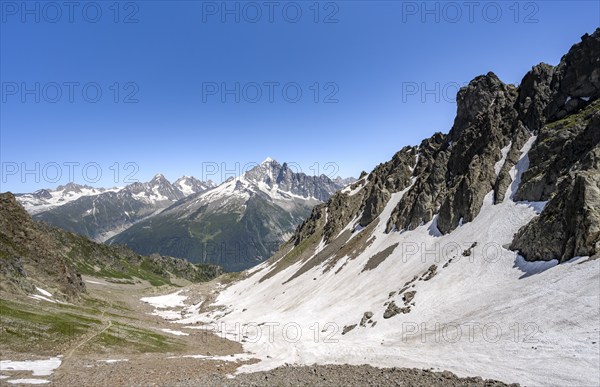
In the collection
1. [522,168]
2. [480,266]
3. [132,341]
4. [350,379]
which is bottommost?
[132,341]

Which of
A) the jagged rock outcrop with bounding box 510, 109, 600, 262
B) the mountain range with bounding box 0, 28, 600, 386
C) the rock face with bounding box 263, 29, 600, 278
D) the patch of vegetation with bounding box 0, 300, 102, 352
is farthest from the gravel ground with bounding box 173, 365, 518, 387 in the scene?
the jagged rock outcrop with bounding box 510, 109, 600, 262

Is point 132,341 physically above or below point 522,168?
below

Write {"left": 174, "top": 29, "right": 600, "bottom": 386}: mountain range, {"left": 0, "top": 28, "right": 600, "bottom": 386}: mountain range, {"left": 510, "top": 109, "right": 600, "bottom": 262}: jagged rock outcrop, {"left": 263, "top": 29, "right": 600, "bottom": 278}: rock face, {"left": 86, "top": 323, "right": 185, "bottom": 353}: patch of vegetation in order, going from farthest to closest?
{"left": 263, "top": 29, "right": 600, "bottom": 278}: rock face → {"left": 86, "top": 323, "right": 185, "bottom": 353}: patch of vegetation → {"left": 510, "top": 109, "right": 600, "bottom": 262}: jagged rock outcrop → {"left": 174, "top": 29, "right": 600, "bottom": 386}: mountain range → {"left": 0, "top": 28, "right": 600, "bottom": 386}: mountain range

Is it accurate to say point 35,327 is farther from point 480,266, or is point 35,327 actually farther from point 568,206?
point 568,206

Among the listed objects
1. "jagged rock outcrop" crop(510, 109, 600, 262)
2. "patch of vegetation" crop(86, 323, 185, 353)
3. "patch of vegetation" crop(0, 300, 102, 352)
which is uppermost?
"jagged rock outcrop" crop(510, 109, 600, 262)

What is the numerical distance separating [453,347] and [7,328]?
55440mm

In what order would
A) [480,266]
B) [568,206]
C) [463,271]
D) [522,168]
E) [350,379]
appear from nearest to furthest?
1. [350,379]
2. [568,206]
3. [480,266]
4. [463,271]
5. [522,168]

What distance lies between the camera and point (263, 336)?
Result: 239ft

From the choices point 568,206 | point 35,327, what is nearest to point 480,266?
point 568,206

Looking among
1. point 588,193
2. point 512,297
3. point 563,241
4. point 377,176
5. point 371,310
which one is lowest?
point 371,310

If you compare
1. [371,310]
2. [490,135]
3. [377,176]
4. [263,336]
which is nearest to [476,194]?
[490,135]

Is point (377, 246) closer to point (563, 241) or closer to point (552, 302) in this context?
point (563, 241)

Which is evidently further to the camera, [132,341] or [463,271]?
[463,271]

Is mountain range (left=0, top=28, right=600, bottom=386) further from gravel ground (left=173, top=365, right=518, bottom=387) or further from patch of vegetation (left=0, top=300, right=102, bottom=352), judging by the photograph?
patch of vegetation (left=0, top=300, right=102, bottom=352)
